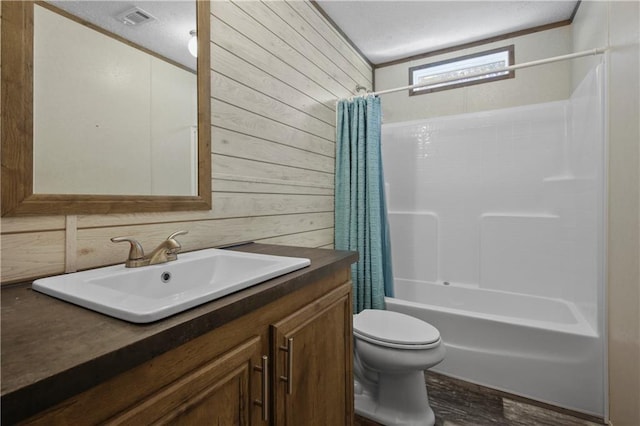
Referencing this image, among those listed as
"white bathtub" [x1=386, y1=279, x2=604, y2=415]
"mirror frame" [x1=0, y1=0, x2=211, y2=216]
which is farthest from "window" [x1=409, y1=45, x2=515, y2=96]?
"mirror frame" [x1=0, y1=0, x2=211, y2=216]

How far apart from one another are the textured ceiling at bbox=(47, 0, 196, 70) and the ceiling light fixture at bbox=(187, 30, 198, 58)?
0.01 m

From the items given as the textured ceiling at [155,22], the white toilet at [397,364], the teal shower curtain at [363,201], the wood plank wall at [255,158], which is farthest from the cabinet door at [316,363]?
the textured ceiling at [155,22]

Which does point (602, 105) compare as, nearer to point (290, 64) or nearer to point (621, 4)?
point (621, 4)

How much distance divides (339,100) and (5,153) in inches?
74.4

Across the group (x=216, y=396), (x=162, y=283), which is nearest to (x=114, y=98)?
(x=162, y=283)

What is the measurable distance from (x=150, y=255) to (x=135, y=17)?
81 centimetres

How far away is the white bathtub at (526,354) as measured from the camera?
158 cm

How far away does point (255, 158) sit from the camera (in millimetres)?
1557

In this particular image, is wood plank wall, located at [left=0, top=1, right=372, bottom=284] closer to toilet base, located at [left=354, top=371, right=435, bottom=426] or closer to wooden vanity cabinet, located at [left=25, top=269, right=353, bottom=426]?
wooden vanity cabinet, located at [left=25, top=269, right=353, bottom=426]

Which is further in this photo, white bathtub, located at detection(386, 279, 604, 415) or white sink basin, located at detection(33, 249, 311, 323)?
white bathtub, located at detection(386, 279, 604, 415)

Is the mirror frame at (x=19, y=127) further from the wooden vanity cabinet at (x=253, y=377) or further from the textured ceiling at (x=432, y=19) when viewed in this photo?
the textured ceiling at (x=432, y=19)

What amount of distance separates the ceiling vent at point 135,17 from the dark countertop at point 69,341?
863mm

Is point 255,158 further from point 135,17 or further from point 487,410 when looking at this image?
point 487,410

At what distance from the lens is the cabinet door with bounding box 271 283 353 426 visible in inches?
32.7
